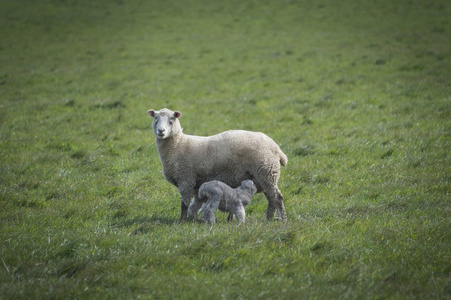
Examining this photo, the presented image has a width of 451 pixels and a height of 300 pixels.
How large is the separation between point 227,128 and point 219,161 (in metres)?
5.37

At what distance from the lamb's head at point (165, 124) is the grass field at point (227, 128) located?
4.16ft

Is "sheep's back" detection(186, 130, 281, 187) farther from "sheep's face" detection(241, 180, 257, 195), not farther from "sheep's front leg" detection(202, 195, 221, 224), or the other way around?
"sheep's front leg" detection(202, 195, 221, 224)

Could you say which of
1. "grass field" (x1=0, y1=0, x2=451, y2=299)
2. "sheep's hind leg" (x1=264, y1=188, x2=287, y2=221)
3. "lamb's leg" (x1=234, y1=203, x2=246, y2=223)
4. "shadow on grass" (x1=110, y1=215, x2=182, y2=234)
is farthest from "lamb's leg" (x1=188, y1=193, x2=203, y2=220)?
"sheep's hind leg" (x1=264, y1=188, x2=287, y2=221)

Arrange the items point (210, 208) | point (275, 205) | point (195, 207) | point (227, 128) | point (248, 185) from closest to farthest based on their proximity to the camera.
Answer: point (210, 208) → point (248, 185) → point (275, 205) → point (195, 207) → point (227, 128)

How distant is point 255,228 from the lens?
221 inches

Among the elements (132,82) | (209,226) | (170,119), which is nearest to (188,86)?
(132,82)

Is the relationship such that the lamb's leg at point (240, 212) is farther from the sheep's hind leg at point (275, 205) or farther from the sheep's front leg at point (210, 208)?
the sheep's hind leg at point (275, 205)

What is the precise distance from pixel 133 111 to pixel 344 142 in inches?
270

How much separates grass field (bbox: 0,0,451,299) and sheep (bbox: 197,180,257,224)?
0.22 meters

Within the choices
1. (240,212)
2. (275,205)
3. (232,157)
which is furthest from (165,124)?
(275,205)

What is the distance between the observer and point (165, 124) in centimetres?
673

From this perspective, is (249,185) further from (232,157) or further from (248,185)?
(232,157)

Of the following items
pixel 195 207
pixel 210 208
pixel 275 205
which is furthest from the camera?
pixel 195 207

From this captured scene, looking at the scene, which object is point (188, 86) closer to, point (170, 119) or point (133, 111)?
point (133, 111)
